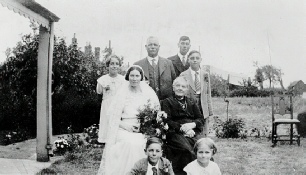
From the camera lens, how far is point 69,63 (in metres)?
11.0

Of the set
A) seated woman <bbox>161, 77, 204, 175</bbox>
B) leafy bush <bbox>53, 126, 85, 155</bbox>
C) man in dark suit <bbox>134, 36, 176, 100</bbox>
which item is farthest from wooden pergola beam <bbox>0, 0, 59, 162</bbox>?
seated woman <bbox>161, 77, 204, 175</bbox>

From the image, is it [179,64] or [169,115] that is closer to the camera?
[169,115]

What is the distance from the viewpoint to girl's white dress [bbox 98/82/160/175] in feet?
15.4

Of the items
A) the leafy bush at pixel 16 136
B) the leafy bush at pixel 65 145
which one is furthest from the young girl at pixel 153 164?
the leafy bush at pixel 16 136

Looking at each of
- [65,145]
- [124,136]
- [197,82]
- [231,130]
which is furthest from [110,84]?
[231,130]

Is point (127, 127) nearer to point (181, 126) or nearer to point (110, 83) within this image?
point (181, 126)

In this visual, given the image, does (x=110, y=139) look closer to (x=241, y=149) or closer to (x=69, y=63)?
(x=241, y=149)

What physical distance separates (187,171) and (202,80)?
5.99ft

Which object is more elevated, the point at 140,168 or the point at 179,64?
the point at 179,64

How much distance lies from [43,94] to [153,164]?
12.4 ft

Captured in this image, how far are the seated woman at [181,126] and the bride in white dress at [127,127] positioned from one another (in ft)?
0.83

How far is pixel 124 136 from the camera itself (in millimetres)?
4840

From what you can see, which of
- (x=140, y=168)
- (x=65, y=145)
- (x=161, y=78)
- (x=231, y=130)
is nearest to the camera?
(x=140, y=168)

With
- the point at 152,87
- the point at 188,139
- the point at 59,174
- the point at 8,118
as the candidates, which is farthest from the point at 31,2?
A: the point at 8,118
